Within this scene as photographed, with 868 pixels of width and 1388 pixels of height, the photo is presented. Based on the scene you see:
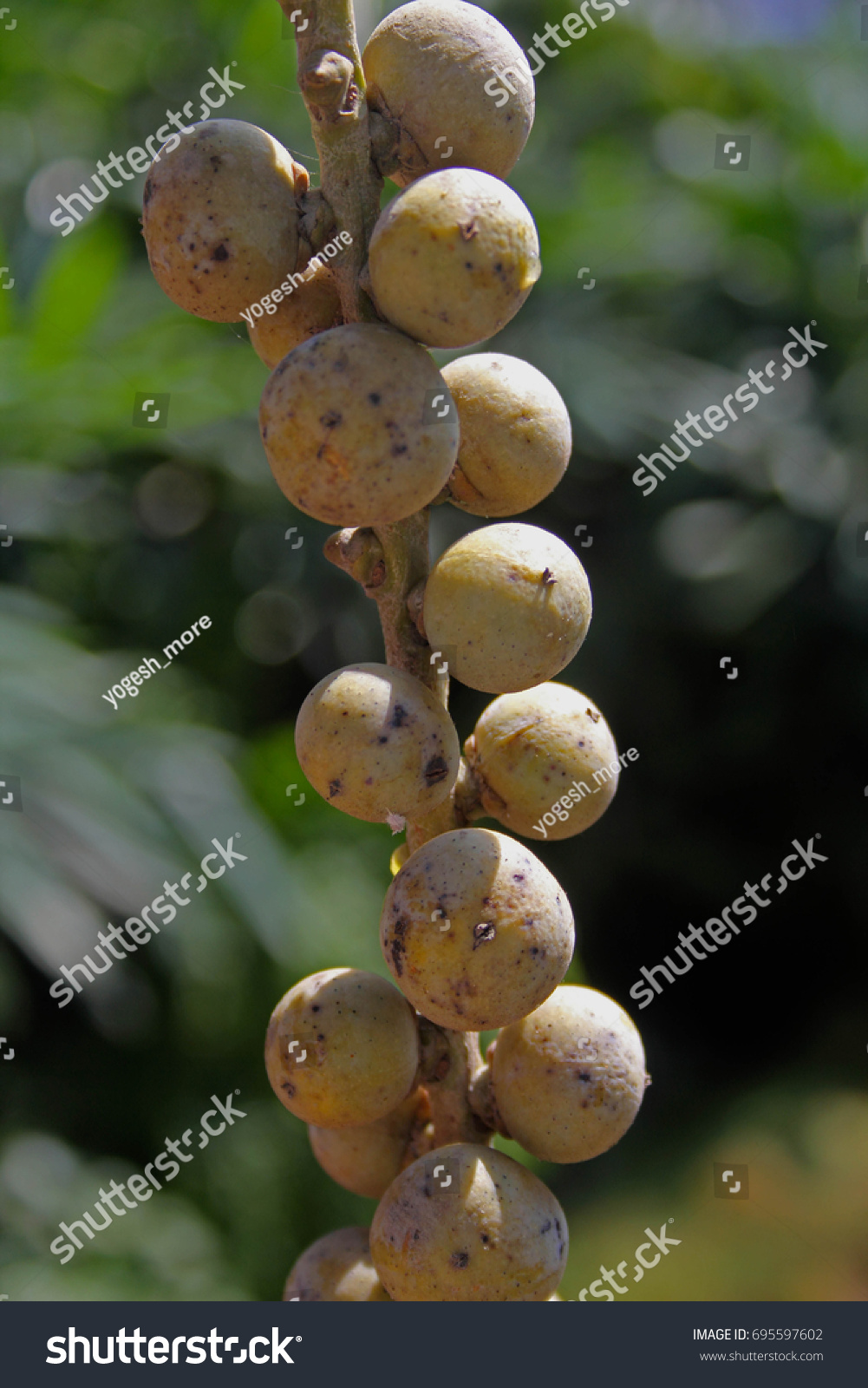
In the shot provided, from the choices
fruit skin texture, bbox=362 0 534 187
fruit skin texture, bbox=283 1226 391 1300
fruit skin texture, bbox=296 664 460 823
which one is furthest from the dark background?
fruit skin texture, bbox=362 0 534 187

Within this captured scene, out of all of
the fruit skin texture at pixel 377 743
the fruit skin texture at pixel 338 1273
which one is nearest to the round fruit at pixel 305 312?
the fruit skin texture at pixel 377 743

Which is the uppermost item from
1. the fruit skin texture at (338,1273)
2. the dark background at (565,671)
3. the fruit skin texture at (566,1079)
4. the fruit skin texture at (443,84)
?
the fruit skin texture at (443,84)

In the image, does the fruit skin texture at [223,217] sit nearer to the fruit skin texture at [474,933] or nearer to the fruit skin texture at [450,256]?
the fruit skin texture at [450,256]

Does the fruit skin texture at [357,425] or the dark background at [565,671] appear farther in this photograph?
the dark background at [565,671]

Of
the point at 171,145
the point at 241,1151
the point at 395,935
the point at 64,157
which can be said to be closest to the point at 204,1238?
the point at 241,1151

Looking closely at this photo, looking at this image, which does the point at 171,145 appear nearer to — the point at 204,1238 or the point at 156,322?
the point at 156,322

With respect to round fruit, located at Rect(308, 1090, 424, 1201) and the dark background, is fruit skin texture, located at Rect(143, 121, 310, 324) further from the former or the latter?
the dark background
